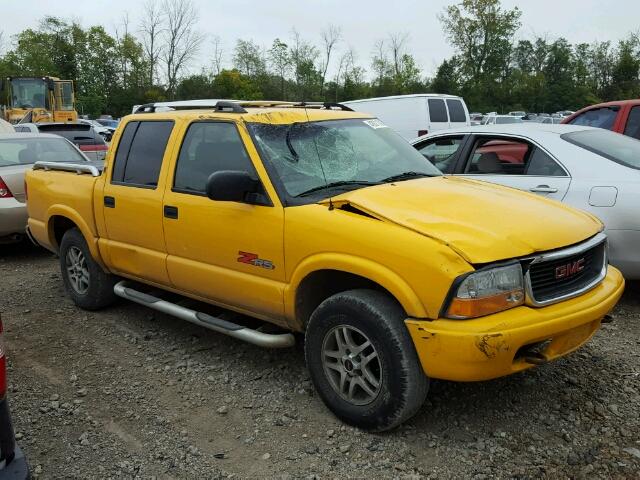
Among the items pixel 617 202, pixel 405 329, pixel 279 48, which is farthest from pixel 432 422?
pixel 279 48

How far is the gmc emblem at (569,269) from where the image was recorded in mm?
3135

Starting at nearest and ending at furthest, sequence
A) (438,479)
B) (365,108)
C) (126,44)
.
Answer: (438,479) → (365,108) → (126,44)

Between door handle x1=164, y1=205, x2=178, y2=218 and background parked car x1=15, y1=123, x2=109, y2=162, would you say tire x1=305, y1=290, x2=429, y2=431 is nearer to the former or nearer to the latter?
door handle x1=164, y1=205, x2=178, y2=218

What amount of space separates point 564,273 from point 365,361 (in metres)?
1.16

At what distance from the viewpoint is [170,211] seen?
4230 mm

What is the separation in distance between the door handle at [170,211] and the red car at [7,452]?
6.27 ft

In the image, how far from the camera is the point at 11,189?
735 centimetres

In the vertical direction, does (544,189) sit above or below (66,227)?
above

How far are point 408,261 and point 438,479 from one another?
3.52 ft

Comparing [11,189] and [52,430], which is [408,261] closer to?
[52,430]

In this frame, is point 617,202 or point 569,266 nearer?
point 569,266

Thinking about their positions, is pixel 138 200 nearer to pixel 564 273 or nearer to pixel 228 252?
pixel 228 252

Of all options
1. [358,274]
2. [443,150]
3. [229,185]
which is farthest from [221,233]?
[443,150]

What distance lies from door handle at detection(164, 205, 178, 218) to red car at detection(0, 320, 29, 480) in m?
1.91
